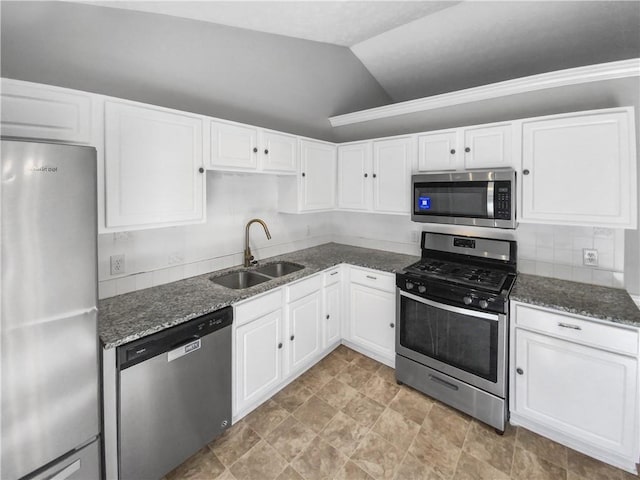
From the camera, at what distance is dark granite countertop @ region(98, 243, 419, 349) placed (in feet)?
4.66

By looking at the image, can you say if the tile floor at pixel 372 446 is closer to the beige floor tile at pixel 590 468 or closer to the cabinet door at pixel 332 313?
the beige floor tile at pixel 590 468

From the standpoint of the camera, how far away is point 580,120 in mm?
1809

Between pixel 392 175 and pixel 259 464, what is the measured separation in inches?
95.9

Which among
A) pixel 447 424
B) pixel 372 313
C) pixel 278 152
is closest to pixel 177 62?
pixel 278 152

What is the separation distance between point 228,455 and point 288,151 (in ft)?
7.52

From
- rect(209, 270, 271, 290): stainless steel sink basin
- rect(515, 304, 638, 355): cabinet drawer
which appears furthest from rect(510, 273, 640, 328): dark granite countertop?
rect(209, 270, 271, 290): stainless steel sink basin

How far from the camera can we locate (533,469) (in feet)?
5.48

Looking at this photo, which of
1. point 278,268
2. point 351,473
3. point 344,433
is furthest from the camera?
point 278,268

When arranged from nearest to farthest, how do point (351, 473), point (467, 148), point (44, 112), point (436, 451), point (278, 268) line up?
1. point (44, 112)
2. point (351, 473)
3. point (436, 451)
4. point (467, 148)
5. point (278, 268)

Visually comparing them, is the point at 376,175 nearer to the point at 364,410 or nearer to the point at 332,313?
the point at 332,313

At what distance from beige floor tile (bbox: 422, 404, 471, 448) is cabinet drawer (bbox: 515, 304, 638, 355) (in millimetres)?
820

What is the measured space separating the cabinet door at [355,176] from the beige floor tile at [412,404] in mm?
1696

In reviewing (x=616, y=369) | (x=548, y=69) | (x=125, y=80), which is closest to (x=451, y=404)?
(x=616, y=369)

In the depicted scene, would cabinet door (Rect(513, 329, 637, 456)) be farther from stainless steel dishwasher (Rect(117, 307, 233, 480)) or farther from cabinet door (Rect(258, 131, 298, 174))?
cabinet door (Rect(258, 131, 298, 174))
